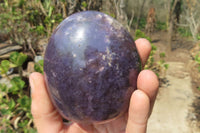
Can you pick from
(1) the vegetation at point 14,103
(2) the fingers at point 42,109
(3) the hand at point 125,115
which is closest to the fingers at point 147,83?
(3) the hand at point 125,115

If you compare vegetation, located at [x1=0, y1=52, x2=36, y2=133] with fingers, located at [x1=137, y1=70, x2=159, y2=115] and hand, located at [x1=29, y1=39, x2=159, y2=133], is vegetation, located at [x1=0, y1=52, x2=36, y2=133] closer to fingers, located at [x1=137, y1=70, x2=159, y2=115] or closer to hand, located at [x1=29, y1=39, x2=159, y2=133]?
hand, located at [x1=29, y1=39, x2=159, y2=133]

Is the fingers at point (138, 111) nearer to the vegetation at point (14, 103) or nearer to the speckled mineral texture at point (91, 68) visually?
the speckled mineral texture at point (91, 68)

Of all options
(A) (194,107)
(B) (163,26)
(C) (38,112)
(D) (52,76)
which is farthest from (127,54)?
(B) (163,26)

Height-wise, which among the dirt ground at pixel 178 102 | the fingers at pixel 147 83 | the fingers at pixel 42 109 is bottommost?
the dirt ground at pixel 178 102

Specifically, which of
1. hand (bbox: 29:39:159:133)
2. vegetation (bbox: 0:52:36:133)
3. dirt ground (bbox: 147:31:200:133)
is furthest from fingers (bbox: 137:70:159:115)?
dirt ground (bbox: 147:31:200:133)

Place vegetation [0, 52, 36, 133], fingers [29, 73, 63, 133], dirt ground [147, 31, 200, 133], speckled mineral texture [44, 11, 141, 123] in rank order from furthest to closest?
dirt ground [147, 31, 200, 133] → vegetation [0, 52, 36, 133] → fingers [29, 73, 63, 133] → speckled mineral texture [44, 11, 141, 123]

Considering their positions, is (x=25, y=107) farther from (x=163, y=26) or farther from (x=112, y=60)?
(x=163, y=26)
